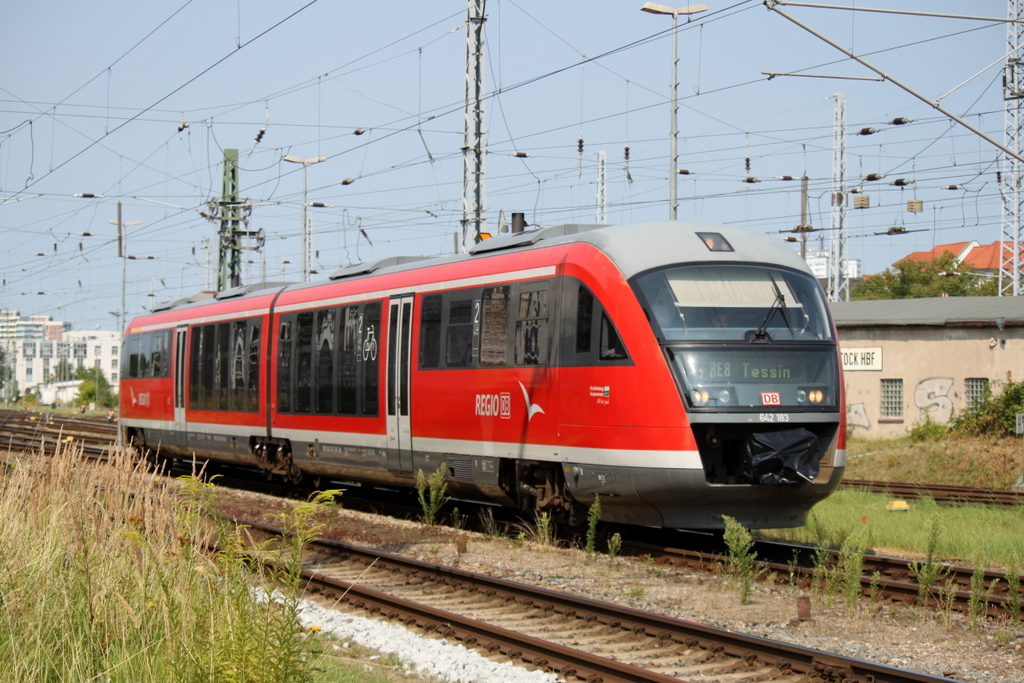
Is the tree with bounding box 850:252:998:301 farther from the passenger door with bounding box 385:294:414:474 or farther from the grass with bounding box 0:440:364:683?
the grass with bounding box 0:440:364:683

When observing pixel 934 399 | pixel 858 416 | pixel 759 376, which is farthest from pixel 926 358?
pixel 759 376

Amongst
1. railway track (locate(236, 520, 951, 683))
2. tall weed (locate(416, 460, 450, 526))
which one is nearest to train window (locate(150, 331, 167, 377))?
tall weed (locate(416, 460, 450, 526))

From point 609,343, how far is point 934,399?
20163 millimetres

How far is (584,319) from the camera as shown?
1085cm

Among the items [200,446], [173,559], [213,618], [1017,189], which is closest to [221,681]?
Answer: [213,618]

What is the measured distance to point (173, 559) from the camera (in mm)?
6551

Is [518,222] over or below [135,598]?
over

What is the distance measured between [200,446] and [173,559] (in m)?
14.2

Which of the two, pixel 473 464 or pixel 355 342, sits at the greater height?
pixel 355 342

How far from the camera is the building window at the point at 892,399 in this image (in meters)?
28.8

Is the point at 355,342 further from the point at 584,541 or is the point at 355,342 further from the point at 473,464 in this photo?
the point at 584,541

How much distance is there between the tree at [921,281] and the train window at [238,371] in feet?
180

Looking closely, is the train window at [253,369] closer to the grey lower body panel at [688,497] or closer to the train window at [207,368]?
the train window at [207,368]

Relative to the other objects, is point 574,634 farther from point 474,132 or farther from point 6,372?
point 6,372
